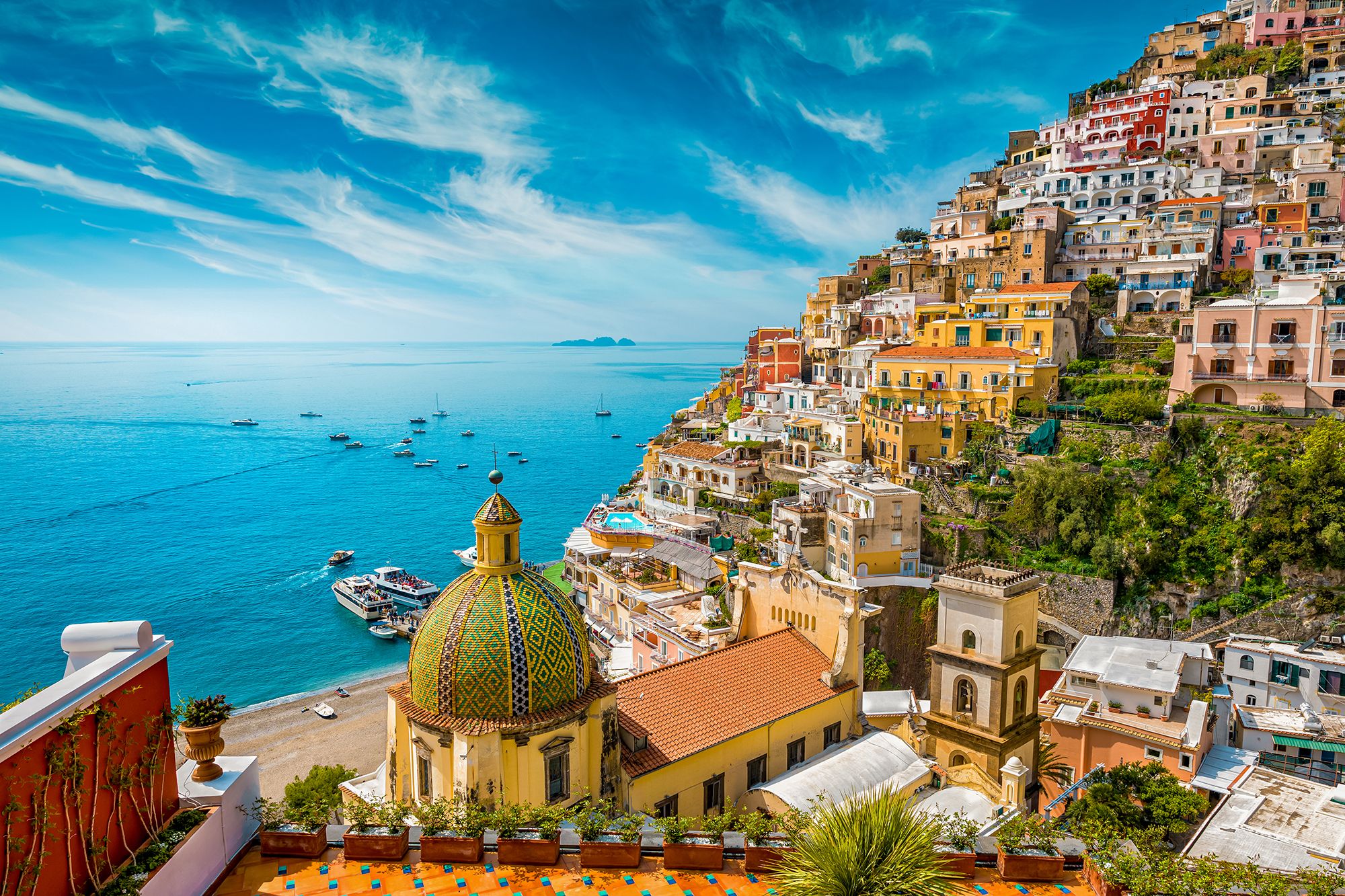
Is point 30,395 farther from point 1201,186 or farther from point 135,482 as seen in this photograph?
point 1201,186

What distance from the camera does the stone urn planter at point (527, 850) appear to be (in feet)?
30.5

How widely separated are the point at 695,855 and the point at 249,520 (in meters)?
77.7

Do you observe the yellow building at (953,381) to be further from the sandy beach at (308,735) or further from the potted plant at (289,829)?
the potted plant at (289,829)

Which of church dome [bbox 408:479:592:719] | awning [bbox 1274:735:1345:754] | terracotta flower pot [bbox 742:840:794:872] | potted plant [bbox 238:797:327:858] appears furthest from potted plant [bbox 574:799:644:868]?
awning [bbox 1274:735:1345:754]

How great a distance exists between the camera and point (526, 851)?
30.6ft

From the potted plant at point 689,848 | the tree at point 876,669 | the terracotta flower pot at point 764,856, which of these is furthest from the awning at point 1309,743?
the potted plant at point 689,848

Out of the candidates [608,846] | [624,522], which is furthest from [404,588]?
[608,846]

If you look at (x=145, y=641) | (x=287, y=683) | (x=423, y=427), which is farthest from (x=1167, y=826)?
(x=423, y=427)

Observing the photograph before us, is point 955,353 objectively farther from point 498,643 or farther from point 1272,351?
point 498,643

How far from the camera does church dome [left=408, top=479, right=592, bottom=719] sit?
523 inches

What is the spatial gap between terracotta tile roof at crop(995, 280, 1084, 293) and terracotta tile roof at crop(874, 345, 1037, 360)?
4290 mm

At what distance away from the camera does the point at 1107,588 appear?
1320 inches

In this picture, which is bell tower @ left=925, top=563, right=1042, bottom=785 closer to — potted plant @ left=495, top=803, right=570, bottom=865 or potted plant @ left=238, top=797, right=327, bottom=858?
potted plant @ left=495, top=803, right=570, bottom=865

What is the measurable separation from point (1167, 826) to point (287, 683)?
4040 cm
